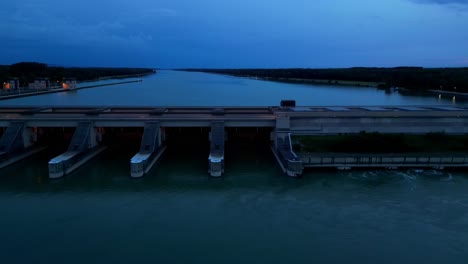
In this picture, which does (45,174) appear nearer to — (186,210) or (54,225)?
(54,225)

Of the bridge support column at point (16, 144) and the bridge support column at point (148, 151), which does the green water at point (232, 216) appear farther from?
the bridge support column at point (16, 144)

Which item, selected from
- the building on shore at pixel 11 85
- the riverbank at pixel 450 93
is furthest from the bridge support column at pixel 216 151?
the building on shore at pixel 11 85

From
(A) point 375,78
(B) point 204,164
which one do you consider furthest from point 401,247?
(A) point 375,78

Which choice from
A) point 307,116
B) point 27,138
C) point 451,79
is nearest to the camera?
point 27,138

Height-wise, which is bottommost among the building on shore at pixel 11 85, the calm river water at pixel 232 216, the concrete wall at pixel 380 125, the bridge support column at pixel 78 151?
the calm river water at pixel 232 216

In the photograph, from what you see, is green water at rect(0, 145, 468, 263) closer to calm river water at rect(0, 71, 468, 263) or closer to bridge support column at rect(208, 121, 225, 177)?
calm river water at rect(0, 71, 468, 263)

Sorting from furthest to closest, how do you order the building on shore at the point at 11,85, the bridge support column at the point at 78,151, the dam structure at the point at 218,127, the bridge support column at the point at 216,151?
the building on shore at the point at 11,85 → the dam structure at the point at 218,127 → the bridge support column at the point at 216,151 → the bridge support column at the point at 78,151
